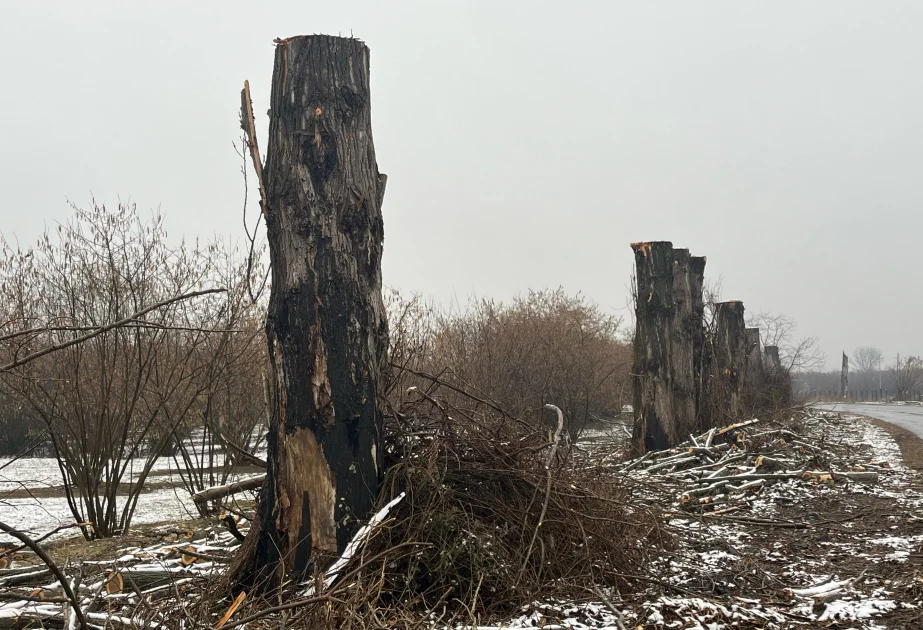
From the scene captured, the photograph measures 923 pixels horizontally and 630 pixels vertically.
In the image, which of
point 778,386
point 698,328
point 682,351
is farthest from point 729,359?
point 778,386

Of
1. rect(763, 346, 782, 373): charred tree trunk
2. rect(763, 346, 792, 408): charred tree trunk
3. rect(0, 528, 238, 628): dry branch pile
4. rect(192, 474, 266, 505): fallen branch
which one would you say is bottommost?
rect(0, 528, 238, 628): dry branch pile

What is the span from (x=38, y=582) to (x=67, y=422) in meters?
4.48

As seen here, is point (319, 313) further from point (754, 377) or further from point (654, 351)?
point (754, 377)

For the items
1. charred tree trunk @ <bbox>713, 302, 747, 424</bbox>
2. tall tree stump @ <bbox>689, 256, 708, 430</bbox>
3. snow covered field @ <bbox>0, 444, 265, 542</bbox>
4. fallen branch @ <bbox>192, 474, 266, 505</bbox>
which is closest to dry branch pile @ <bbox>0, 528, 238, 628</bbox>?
fallen branch @ <bbox>192, 474, 266, 505</bbox>

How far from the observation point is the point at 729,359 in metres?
13.4

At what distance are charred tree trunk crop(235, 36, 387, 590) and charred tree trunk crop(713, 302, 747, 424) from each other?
28.2 feet

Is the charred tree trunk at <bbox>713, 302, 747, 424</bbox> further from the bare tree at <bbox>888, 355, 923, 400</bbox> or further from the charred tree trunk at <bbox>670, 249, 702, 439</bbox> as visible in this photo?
the bare tree at <bbox>888, 355, 923, 400</bbox>

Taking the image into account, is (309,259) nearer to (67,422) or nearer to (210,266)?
(67,422)

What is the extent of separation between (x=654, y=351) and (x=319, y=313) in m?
7.77

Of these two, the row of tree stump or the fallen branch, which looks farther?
the row of tree stump

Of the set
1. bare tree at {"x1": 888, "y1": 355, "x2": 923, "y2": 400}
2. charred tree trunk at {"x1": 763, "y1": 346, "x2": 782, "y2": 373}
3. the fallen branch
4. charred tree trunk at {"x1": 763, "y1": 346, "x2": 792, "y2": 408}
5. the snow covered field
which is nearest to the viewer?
the fallen branch

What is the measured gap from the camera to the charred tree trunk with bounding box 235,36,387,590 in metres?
3.97

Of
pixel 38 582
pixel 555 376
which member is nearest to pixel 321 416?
pixel 38 582

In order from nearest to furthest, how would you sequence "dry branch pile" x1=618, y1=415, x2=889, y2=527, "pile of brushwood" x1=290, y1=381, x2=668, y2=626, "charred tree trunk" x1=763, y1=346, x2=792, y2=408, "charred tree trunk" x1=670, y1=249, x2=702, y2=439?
1. "pile of brushwood" x1=290, y1=381, x2=668, y2=626
2. "dry branch pile" x1=618, y1=415, x2=889, y2=527
3. "charred tree trunk" x1=670, y1=249, x2=702, y2=439
4. "charred tree trunk" x1=763, y1=346, x2=792, y2=408
